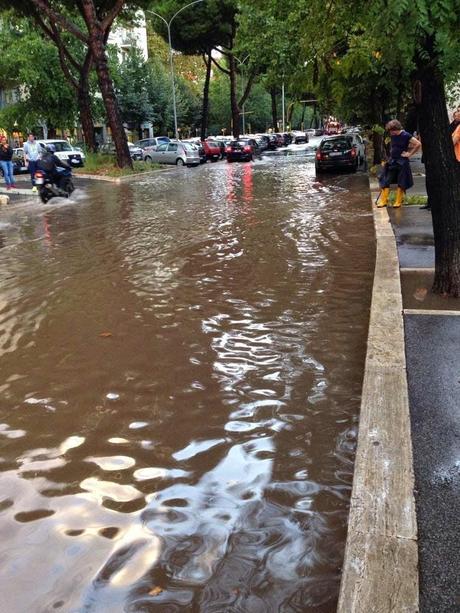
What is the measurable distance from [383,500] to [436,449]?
72 cm

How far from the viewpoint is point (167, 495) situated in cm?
332

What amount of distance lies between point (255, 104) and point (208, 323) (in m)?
79.8

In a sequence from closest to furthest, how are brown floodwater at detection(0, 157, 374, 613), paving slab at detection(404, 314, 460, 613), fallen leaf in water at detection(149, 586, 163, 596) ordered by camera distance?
paving slab at detection(404, 314, 460, 613)
fallen leaf in water at detection(149, 586, 163, 596)
brown floodwater at detection(0, 157, 374, 613)

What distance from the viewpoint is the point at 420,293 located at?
255 inches

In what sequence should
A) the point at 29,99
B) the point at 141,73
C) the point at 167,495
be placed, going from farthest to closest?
the point at 141,73, the point at 29,99, the point at 167,495

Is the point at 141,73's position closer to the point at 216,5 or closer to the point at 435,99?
the point at 216,5

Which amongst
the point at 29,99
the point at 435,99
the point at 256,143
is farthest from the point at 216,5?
the point at 435,99

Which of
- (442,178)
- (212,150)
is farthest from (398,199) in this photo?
(212,150)

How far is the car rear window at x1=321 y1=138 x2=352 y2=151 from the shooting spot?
23.7m

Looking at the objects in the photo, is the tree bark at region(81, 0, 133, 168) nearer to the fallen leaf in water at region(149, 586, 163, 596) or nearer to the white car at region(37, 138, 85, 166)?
Result: the white car at region(37, 138, 85, 166)

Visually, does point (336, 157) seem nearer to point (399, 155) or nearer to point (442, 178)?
point (399, 155)

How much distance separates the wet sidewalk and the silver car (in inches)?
1121

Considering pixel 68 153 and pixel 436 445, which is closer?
pixel 436 445

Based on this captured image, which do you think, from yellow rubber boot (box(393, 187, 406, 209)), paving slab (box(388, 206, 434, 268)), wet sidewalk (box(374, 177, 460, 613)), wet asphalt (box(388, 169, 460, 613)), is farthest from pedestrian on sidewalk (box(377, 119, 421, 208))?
wet asphalt (box(388, 169, 460, 613))
